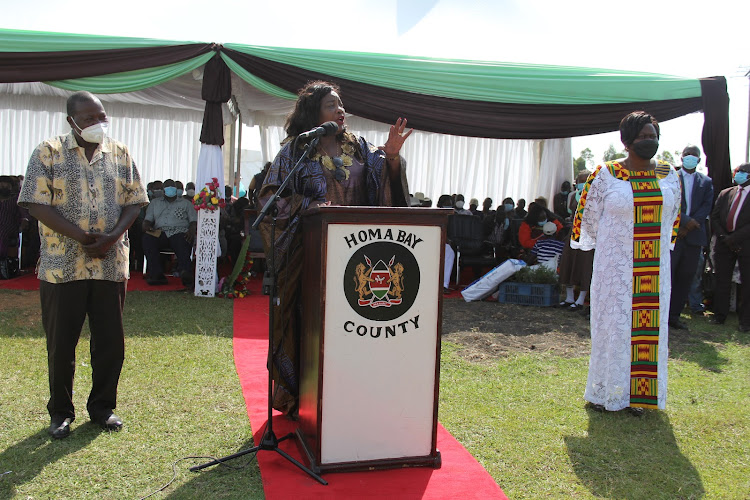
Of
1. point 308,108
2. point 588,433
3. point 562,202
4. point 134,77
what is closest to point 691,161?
point 562,202

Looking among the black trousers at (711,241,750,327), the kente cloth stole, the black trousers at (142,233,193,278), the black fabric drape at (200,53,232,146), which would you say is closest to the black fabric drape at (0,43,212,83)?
the black fabric drape at (200,53,232,146)

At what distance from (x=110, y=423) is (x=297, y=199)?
1.67 m

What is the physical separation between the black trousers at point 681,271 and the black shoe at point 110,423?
20.7 feet

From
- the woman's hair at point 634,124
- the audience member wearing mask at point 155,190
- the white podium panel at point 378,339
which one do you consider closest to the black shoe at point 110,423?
the white podium panel at point 378,339

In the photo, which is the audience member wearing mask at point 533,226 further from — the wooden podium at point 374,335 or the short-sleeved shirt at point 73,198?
the short-sleeved shirt at point 73,198

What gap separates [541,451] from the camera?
3391 mm

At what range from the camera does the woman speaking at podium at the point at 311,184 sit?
11.2 ft

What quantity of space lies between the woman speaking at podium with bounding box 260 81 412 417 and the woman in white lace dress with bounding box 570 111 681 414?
5.38ft

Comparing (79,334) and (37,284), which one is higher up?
(79,334)

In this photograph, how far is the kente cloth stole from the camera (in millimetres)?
4059

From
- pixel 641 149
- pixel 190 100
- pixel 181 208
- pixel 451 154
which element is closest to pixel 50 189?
pixel 641 149

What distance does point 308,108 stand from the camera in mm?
3551

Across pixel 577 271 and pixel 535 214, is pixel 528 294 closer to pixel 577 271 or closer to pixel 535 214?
pixel 577 271

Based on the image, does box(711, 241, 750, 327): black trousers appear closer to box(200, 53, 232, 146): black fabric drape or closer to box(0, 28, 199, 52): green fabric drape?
box(200, 53, 232, 146): black fabric drape
